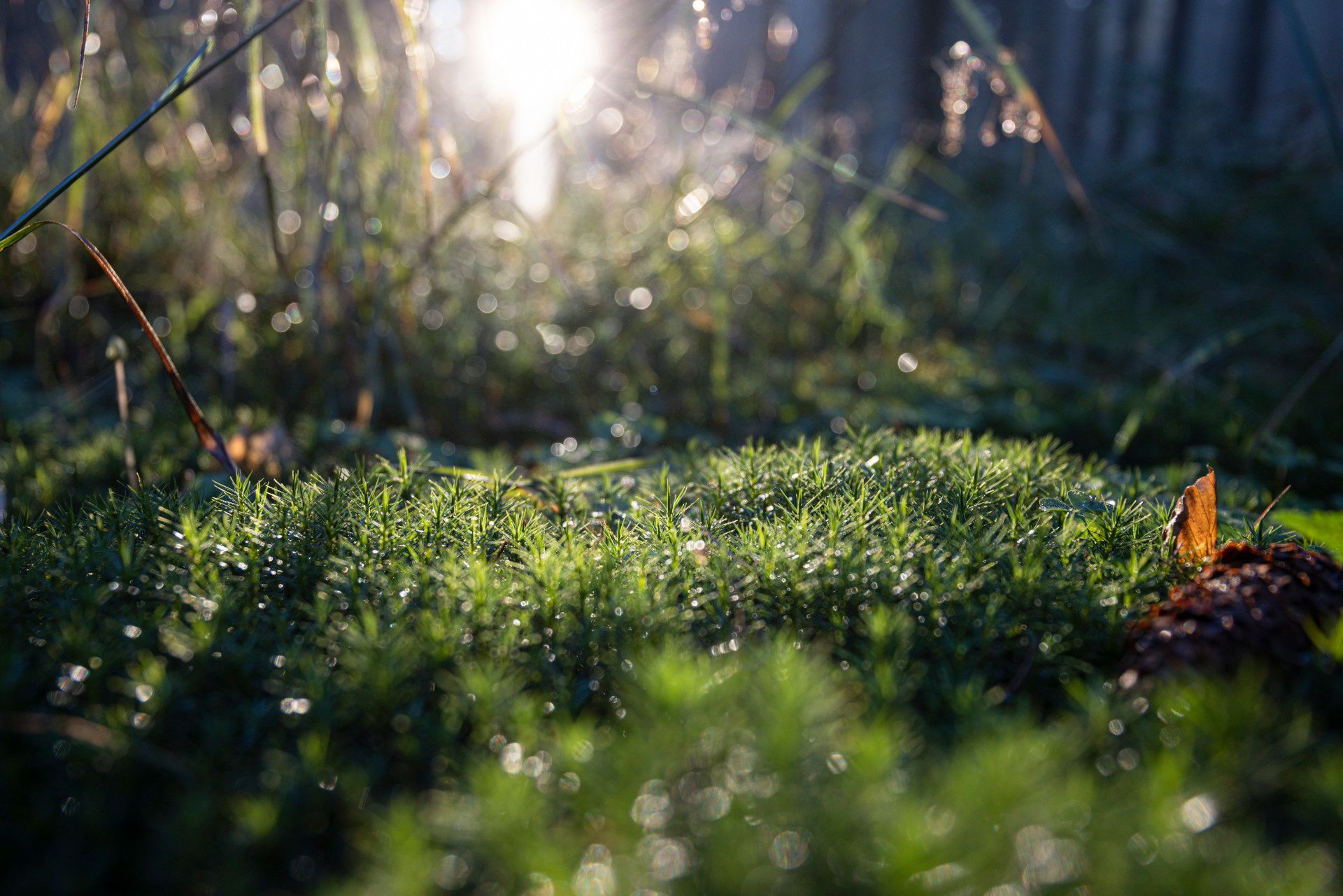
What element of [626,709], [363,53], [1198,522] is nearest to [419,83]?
[363,53]

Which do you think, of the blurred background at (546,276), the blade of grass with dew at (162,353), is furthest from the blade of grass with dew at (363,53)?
the blade of grass with dew at (162,353)

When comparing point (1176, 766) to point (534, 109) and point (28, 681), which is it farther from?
point (534, 109)

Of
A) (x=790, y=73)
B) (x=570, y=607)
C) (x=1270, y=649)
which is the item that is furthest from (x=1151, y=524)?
(x=790, y=73)

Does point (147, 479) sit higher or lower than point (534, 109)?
lower

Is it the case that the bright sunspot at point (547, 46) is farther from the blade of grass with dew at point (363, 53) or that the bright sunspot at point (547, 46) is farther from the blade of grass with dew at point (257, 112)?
the blade of grass with dew at point (257, 112)

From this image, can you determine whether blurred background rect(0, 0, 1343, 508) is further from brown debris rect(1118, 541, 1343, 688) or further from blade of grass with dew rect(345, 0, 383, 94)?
brown debris rect(1118, 541, 1343, 688)

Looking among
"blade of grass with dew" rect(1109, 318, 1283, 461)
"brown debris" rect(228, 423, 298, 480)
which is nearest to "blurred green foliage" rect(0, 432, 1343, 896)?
"brown debris" rect(228, 423, 298, 480)
